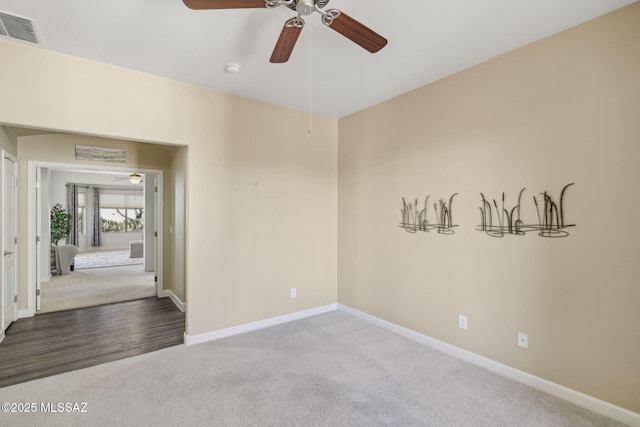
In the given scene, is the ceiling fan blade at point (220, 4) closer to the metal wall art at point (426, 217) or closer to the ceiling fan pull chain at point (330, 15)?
the ceiling fan pull chain at point (330, 15)

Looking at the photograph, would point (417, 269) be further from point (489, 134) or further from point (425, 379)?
point (489, 134)

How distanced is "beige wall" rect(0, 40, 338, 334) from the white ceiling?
0.77 feet

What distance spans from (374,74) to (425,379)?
284cm

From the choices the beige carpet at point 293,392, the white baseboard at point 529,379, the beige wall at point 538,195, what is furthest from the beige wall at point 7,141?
the white baseboard at point 529,379

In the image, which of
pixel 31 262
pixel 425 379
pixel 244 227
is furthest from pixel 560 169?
pixel 31 262

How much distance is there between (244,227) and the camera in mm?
3617

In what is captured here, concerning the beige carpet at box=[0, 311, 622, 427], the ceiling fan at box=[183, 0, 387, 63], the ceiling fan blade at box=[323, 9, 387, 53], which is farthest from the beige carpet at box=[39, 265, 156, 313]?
the ceiling fan blade at box=[323, 9, 387, 53]

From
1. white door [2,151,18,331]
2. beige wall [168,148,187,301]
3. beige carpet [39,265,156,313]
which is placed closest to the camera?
white door [2,151,18,331]

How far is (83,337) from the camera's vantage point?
346cm

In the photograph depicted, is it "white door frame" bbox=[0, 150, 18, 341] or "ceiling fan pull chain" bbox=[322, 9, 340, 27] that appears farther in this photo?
"white door frame" bbox=[0, 150, 18, 341]

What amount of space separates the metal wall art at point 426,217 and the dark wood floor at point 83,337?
2.89 meters

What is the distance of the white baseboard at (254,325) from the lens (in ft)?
10.7

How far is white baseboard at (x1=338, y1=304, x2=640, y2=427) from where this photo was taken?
206 cm

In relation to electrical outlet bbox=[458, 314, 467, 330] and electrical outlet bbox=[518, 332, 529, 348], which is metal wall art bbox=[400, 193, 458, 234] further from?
electrical outlet bbox=[518, 332, 529, 348]
